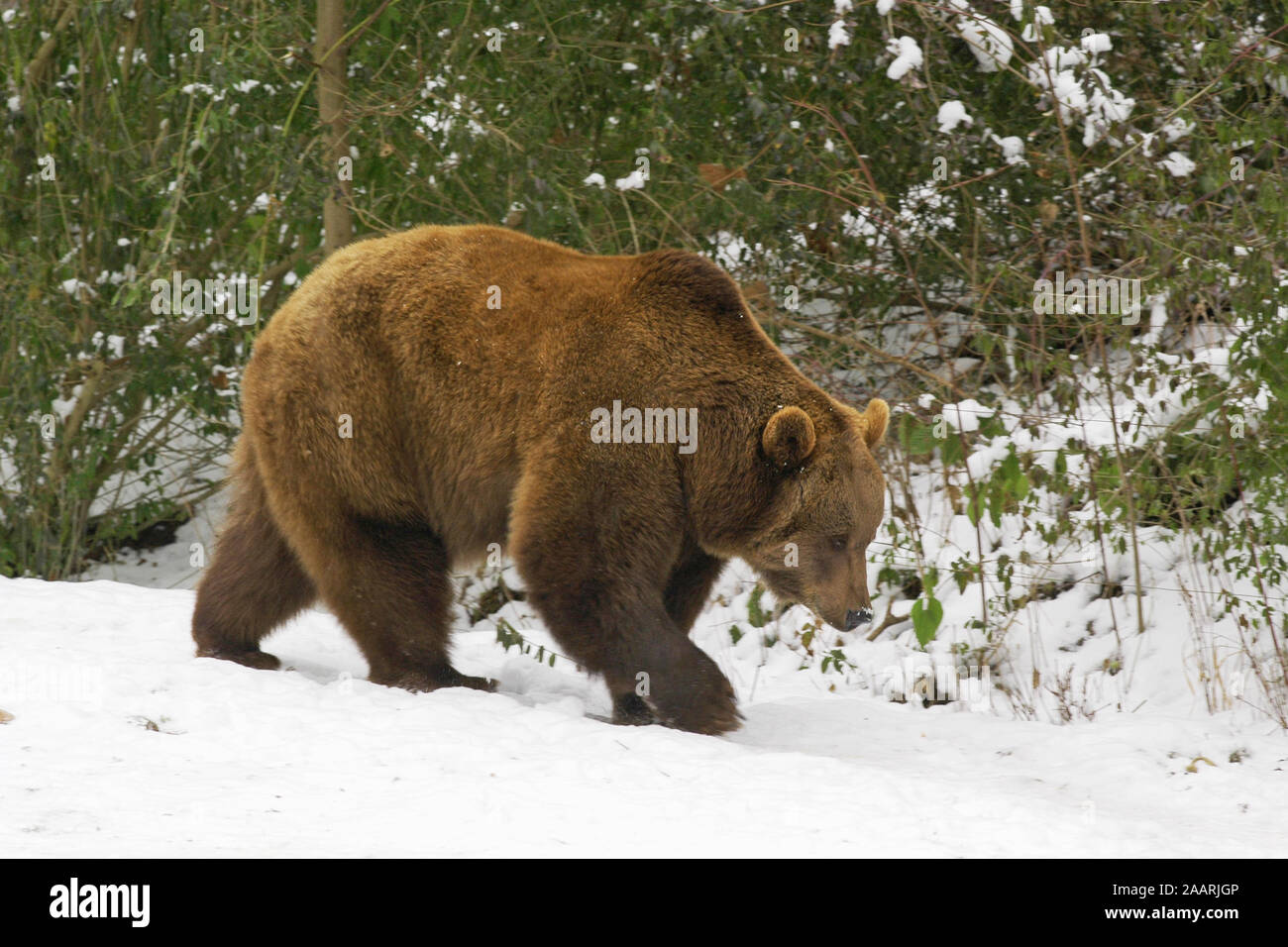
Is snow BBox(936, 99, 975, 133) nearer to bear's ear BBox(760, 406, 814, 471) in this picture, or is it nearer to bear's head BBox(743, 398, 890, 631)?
bear's head BBox(743, 398, 890, 631)

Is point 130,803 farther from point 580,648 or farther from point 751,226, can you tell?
point 751,226

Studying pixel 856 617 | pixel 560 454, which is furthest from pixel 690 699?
pixel 560 454

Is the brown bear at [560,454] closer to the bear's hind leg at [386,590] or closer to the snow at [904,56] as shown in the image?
the bear's hind leg at [386,590]

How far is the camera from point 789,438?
18.6 ft

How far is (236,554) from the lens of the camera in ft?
21.2

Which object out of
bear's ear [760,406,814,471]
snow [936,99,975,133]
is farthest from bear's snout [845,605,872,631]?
snow [936,99,975,133]

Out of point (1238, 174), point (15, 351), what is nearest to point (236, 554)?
point (15, 351)

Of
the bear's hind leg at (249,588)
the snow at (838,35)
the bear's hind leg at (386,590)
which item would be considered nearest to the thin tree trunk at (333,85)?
the bear's hind leg at (249,588)

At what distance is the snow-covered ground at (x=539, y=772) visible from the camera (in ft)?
13.5

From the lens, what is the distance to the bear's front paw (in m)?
5.72

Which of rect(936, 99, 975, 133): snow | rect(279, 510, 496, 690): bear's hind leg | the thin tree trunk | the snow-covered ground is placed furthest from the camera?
the thin tree trunk

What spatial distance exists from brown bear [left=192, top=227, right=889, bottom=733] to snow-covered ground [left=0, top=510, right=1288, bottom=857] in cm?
45

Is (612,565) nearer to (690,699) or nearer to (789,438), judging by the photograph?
(690,699)

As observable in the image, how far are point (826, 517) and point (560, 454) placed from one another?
1.19 m
